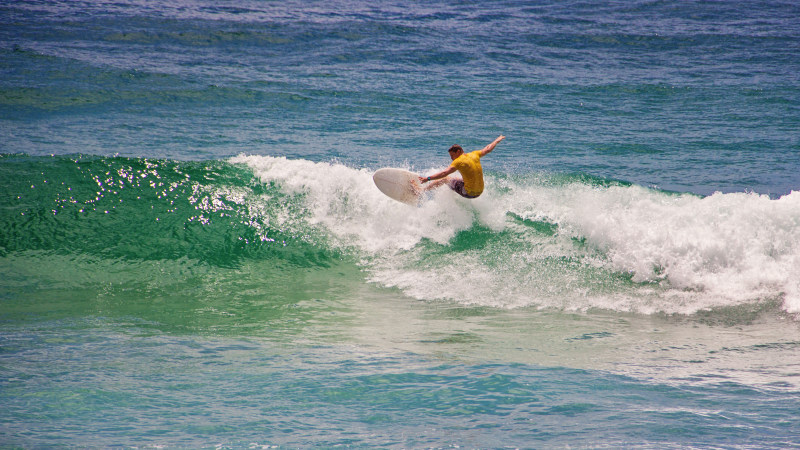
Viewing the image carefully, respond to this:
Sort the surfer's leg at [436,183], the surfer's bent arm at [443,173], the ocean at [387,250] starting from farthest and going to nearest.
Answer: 1. the surfer's leg at [436,183]
2. the surfer's bent arm at [443,173]
3. the ocean at [387,250]

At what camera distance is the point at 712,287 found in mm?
7938

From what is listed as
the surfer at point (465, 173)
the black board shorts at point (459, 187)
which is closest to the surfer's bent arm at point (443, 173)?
the surfer at point (465, 173)

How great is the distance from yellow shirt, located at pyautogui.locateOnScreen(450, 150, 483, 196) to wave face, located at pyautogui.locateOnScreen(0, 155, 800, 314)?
2.09 feet

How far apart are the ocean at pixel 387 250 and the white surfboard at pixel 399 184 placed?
0.29 meters

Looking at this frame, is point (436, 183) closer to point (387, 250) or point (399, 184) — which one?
point (399, 184)

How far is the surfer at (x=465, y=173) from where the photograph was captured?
8.86 metres

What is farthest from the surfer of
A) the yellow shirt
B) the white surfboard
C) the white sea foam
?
the white sea foam

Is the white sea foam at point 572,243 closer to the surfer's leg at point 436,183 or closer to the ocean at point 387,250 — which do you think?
the ocean at point 387,250

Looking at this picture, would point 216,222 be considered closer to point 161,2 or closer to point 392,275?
point 392,275

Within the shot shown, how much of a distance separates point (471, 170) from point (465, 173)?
0.09 meters

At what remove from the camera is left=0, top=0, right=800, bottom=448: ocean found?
16.2ft

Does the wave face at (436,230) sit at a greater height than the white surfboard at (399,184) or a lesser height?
lesser

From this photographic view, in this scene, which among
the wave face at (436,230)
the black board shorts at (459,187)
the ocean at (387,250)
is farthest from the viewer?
the black board shorts at (459,187)

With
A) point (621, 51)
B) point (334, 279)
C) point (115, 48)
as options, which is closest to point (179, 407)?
point (334, 279)
